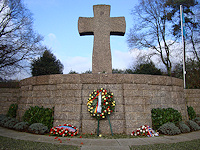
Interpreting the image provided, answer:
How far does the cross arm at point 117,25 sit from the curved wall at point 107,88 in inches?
119

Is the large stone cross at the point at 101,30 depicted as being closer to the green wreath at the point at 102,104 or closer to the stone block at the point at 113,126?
the green wreath at the point at 102,104

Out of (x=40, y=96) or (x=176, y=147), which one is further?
(x=40, y=96)

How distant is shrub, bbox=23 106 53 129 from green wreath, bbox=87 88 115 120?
1560mm

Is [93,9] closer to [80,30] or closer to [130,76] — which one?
[80,30]

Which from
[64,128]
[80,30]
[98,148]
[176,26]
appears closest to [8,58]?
[80,30]

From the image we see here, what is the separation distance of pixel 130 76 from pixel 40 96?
3.78m

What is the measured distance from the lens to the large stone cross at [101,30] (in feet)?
26.6

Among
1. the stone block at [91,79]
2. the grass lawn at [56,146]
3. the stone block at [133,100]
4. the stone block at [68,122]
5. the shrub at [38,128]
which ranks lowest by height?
the grass lawn at [56,146]

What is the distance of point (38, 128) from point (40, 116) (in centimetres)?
60

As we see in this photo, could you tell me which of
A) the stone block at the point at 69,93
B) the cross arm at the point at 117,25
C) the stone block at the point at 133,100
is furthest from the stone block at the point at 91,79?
the cross arm at the point at 117,25

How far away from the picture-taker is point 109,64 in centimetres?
813

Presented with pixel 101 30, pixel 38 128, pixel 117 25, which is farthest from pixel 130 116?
pixel 117 25

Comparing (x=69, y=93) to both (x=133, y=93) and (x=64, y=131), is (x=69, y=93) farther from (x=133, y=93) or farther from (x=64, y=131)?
(x=133, y=93)

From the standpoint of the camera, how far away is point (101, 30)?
27.8 ft
